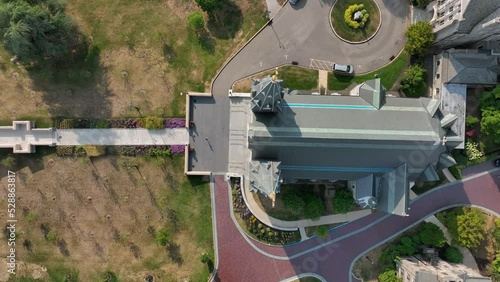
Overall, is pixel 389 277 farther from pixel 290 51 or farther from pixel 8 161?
pixel 8 161

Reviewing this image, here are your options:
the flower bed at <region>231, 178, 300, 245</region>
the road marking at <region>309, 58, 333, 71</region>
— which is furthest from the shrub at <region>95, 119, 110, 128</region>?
the road marking at <region>309, 58, 333, 71</region>

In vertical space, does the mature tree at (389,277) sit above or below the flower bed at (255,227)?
below

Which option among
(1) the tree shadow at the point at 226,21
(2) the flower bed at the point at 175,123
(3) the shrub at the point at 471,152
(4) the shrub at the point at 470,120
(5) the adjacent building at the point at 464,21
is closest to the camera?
(5) the adjacent building at the point at 464,21

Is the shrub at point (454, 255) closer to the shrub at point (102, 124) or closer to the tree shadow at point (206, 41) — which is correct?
the tree shadow at point (206, 41)

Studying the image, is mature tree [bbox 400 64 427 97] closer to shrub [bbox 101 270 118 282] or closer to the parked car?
the parked car

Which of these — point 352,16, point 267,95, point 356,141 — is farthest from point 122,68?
point 356,141

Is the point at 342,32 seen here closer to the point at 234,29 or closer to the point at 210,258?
the point at 234,29

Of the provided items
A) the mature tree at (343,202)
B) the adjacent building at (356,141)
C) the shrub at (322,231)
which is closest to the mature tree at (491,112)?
the adjacent building at (356,141)
